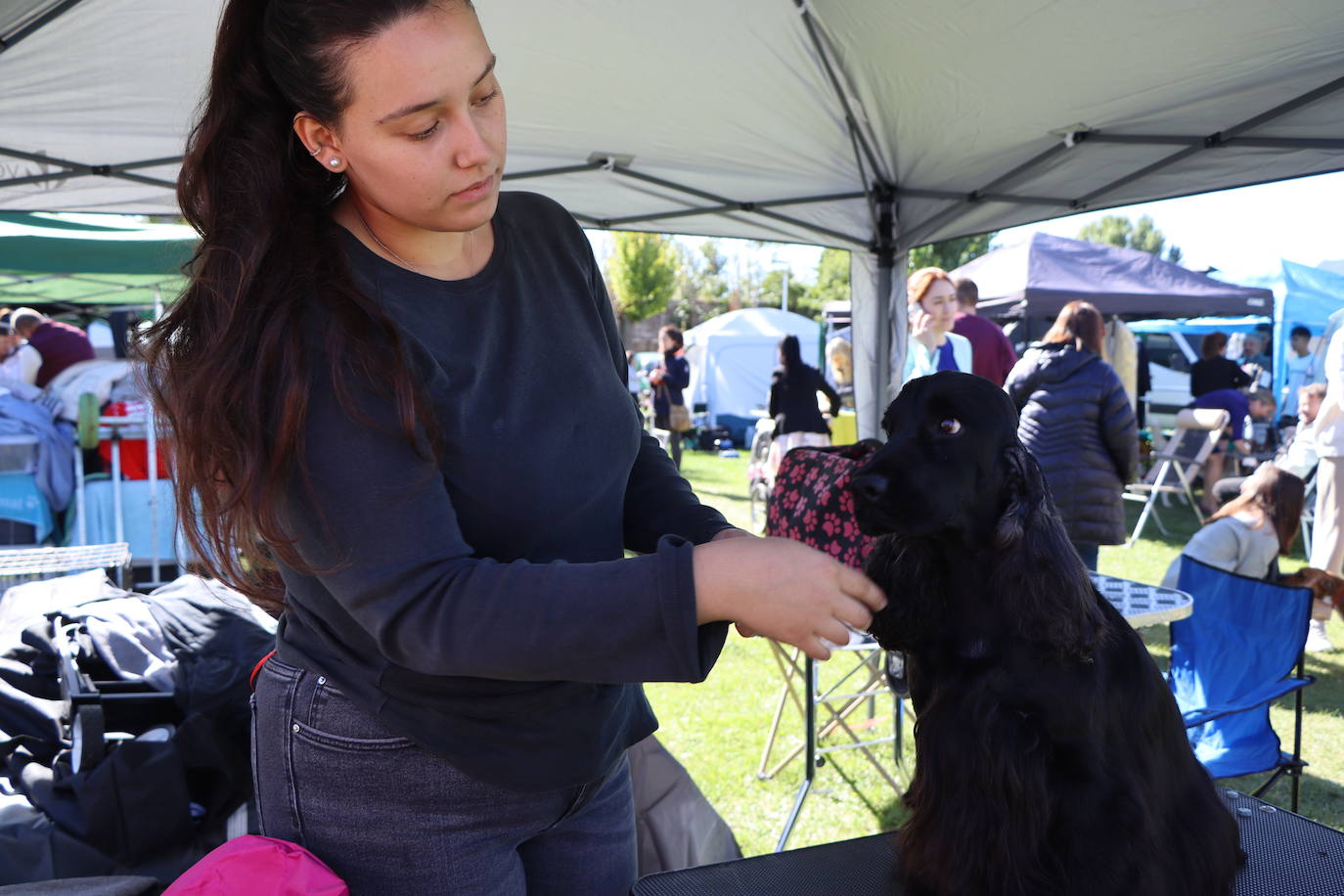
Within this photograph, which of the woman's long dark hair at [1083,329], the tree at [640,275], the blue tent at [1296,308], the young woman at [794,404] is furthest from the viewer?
the tree at [640,275]

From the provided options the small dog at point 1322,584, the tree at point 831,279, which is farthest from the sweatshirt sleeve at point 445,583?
the tree at point 831,279

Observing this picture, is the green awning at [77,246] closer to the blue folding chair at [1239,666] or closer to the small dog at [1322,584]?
the blue folding chair at [1239,666]

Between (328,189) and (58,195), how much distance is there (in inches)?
163

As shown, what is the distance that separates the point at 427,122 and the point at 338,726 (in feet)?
2.21

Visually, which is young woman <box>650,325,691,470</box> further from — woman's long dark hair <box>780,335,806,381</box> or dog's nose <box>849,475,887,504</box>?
dog's nose <box>849,475,887,504</box>

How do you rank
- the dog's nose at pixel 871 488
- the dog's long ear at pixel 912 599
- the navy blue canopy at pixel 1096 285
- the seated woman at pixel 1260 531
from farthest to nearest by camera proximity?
the navy blue canopy at pixel 1096 285 < the seated woman at pixel 1260 531 < the dog's long ear at pixel 912 599 < the dog's nose at pixel 871 488

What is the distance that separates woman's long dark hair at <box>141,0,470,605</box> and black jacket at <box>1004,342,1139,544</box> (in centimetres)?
424

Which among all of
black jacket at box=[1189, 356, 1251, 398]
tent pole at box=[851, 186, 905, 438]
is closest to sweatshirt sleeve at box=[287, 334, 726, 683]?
tent pole at box=[851, 186, 905, 438]

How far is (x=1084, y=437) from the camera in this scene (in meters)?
4.80

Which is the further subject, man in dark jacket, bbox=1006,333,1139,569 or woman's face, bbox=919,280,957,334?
woman's face, bbox=919,280,957,334

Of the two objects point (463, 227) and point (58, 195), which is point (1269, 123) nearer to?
point (463, 227)

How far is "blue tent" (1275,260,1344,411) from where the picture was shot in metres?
12.2

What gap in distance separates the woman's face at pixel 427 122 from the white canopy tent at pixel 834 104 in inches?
64.8

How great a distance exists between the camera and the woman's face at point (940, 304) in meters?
5.32
